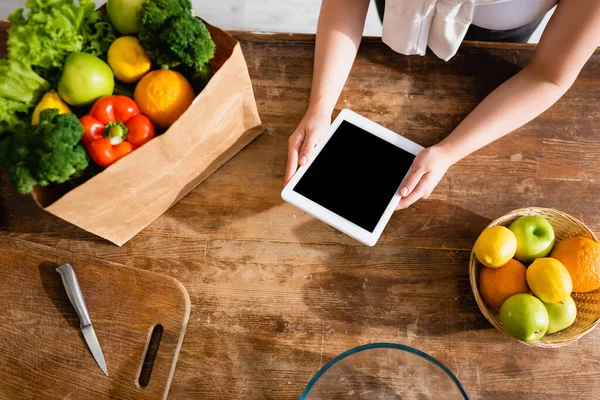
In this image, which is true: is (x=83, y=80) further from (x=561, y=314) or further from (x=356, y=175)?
(x=561, y=314)

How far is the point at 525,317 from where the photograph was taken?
0.73 m

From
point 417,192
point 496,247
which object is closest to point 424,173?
point 417,192

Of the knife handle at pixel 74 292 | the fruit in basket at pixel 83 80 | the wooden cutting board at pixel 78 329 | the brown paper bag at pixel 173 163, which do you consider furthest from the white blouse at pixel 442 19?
the knife handle at pixel 74 292

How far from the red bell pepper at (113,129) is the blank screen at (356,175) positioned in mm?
275

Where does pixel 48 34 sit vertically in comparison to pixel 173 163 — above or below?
above

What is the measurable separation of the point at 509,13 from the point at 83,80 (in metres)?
0.78

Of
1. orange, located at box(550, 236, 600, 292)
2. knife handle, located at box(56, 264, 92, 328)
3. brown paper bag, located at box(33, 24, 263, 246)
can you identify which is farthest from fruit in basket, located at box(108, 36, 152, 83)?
orange, located at box(550, 236, 600, 292)

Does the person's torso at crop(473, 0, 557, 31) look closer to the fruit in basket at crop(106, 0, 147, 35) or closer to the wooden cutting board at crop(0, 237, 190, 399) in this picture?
the fruit in basket at crop(106, 0, 147, 35)

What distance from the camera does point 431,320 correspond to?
2.75 ft

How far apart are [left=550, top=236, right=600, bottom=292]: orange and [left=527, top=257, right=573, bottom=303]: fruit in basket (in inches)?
0.6

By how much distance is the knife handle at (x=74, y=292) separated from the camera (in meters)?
0.83

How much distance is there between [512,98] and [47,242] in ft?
2.97

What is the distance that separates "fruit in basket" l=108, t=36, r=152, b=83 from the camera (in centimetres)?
74

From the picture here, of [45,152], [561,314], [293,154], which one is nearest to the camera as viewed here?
[45,152]
